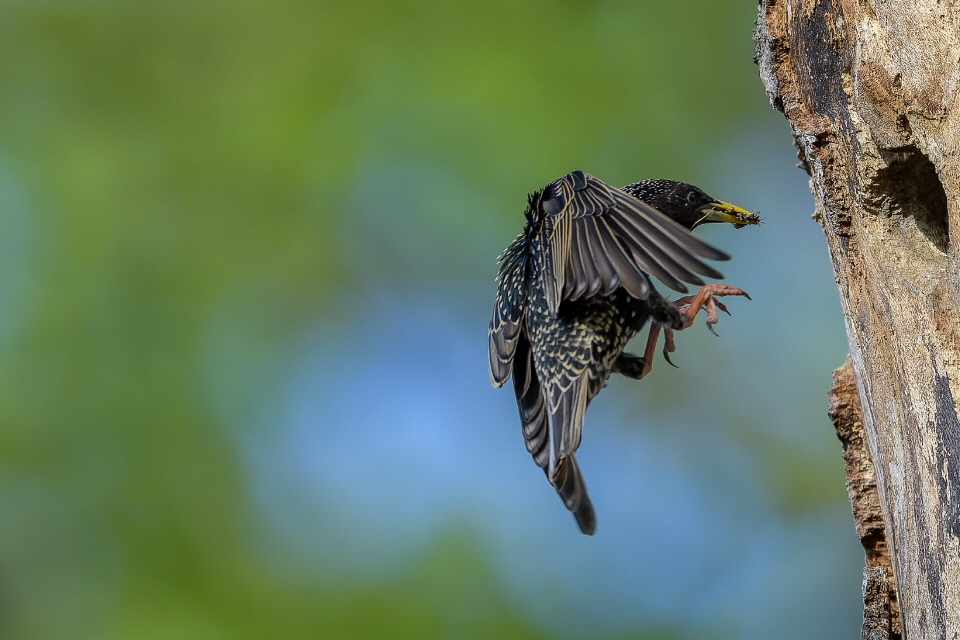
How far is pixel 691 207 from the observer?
4.68 meters

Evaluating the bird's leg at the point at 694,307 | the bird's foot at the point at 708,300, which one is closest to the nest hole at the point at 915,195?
the bird's leg at the point at 694,307

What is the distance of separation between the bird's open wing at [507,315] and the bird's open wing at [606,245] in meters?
0.28

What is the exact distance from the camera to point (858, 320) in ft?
10.5

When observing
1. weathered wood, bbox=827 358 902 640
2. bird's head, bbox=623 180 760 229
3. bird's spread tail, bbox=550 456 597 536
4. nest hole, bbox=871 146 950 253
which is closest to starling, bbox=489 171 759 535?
bird's spread tail, bbox=550 456 597 536

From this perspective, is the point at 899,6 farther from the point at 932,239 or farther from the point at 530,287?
the point at 530,287

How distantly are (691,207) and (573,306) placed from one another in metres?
0.97

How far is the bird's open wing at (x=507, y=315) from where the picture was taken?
4117 mm

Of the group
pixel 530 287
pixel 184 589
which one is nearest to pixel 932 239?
pixel 530 287

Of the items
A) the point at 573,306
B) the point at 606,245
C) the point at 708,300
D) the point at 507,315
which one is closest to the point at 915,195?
the point at 606,245

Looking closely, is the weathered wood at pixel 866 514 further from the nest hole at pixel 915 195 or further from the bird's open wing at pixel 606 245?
the bird's open wing at pixel 606 245

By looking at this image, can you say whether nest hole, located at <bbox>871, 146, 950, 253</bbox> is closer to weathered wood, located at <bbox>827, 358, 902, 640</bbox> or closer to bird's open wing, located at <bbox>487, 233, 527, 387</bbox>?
weathered wood, located at <bbox>827, 358, 902, 640</bbox>

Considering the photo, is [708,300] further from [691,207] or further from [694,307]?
[691,207]

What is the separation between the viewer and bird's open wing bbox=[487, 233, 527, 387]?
412 centimetres

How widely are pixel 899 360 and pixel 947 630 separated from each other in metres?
0.76
